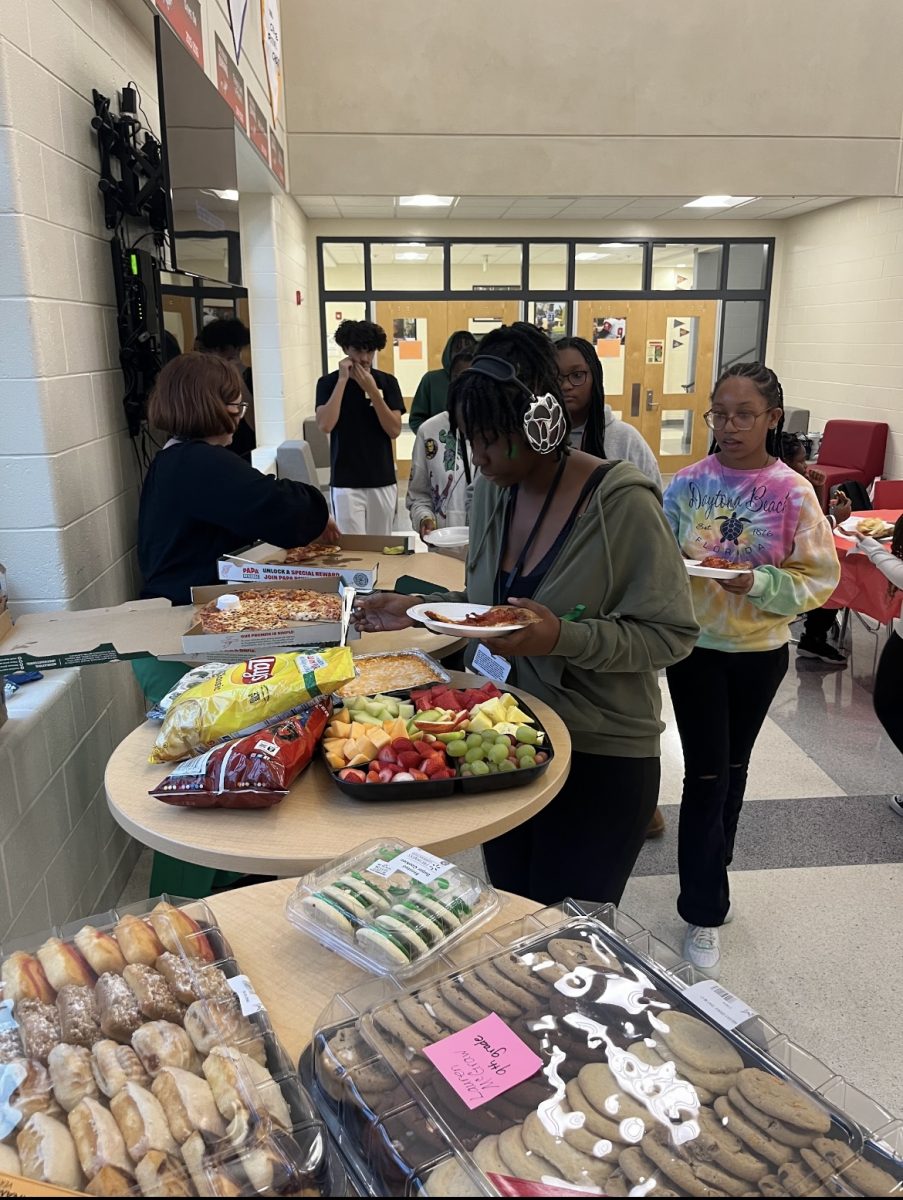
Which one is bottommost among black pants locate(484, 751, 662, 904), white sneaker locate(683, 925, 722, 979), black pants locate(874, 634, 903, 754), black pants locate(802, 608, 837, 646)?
white sneaker locate(683, 925, 722, 979)

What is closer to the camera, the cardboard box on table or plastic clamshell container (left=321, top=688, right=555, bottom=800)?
plastic clamshell container (left=321, top=688, right=555, bottom=800)

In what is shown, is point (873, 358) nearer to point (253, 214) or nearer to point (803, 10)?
point (803, 10)

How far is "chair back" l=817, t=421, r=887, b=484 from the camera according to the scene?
7.66m

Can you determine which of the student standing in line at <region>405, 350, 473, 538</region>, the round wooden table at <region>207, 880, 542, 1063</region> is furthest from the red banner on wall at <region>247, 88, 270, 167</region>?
the round wooden table at <region>207, 880, 542, 1063</region>

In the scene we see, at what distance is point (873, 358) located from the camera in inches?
312

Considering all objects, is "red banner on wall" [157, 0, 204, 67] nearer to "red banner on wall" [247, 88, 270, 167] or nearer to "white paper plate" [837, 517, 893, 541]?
"red banner on wall" [247, 88, 270, 167]

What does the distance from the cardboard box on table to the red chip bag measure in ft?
1.00

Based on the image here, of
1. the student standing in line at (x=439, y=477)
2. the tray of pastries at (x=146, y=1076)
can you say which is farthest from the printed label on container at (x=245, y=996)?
the student standing in line at (x=439, y=477)

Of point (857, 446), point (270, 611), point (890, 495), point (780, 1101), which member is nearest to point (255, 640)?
point (270, 611)

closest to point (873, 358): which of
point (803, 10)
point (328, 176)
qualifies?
point (803, 10)

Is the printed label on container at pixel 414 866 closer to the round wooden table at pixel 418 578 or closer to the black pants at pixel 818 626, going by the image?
the round wooden table at pixel 418 578

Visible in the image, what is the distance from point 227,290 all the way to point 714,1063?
358cm

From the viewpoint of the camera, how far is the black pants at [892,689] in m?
2.85

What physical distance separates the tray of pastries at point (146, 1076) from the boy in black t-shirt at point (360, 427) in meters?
4.24
